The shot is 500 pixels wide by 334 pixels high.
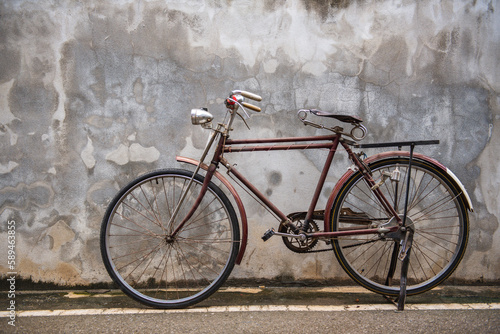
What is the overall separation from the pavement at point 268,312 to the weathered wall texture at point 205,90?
29 centimetres

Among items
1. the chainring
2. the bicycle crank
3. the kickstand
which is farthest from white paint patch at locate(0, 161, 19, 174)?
the kickstand

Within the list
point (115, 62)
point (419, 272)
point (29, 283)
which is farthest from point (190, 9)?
point (419, 272)

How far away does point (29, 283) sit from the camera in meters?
3.42

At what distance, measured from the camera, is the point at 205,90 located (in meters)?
3.42

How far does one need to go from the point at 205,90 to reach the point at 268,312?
1.82 meters

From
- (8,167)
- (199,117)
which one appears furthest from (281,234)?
(8,167)

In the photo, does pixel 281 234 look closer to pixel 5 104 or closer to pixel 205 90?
pixel 205 90

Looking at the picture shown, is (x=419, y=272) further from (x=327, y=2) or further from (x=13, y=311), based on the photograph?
(x=13, y=311)

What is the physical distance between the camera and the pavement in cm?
270

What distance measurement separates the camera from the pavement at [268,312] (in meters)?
2.70

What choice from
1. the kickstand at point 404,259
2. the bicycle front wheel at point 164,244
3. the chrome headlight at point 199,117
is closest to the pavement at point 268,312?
the kickstand at point 404,259

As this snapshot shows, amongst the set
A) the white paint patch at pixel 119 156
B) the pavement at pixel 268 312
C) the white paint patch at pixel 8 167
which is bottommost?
the pavement at pixel 268 312

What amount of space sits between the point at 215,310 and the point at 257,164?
1.22 meters

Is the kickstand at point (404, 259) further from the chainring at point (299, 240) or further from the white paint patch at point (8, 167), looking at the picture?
the white paint patch at point (8, 167)
